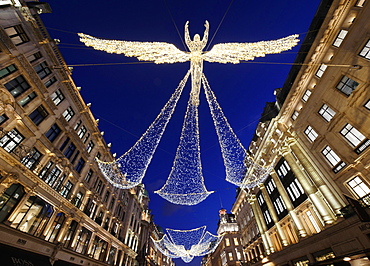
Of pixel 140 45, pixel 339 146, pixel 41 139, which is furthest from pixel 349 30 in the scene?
pixel 41 139

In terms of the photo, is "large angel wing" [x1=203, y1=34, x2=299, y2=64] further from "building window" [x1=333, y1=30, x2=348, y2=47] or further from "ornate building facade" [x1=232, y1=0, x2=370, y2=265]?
"building window" [x1=333, y1=30, x2=348, y2=47]

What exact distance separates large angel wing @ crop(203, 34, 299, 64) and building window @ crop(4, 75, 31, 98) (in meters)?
14.5

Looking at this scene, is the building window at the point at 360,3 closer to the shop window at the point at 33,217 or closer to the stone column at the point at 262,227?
the stone column at the point at 262,227

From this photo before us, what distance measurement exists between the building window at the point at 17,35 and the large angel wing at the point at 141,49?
9236 mm

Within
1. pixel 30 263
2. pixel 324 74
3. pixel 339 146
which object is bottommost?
pixel 30 263

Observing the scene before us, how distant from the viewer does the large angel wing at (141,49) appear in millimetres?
8766

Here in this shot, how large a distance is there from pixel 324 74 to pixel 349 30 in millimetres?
3437

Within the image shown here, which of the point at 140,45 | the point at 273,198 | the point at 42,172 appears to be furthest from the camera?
the point at 273,198

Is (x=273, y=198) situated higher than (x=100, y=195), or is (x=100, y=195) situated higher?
(x=100, y=195)

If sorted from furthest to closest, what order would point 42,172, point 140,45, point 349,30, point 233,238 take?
point 233,238
point 42,172
point 349,30
point 140,45

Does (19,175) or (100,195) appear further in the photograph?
(100,195)

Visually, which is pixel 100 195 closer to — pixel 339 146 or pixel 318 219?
pixel 318 219

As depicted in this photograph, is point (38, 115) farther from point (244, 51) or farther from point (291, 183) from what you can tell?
point (291, 183)

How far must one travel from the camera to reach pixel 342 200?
13648 millimetres
